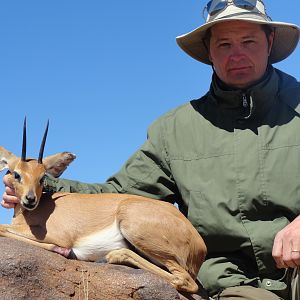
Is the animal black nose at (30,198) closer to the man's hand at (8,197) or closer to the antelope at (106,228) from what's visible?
the antelope at (106,228)

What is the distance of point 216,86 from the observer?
6.42m

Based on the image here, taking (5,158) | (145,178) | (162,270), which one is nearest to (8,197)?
(5,158)

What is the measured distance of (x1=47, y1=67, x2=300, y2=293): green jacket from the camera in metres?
5.71

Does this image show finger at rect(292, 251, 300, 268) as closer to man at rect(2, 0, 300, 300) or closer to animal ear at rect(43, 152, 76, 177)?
man at rect(2, 0, 300, 300)

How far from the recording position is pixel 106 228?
5941 millimetres

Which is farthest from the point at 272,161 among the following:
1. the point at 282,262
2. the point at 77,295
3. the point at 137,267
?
the point at 77,295

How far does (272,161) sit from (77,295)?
2253mm

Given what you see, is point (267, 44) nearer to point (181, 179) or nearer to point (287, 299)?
point (181, 179)

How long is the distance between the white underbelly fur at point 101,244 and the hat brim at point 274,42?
2310 mm

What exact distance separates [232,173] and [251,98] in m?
0.78

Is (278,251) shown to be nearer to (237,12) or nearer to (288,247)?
(288,247)

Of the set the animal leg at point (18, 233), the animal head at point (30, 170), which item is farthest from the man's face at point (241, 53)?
the animal leg at point (18, 233)

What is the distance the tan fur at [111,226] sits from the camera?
5484 millimetres

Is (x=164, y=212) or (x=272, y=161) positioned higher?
(x=272, y=161)
